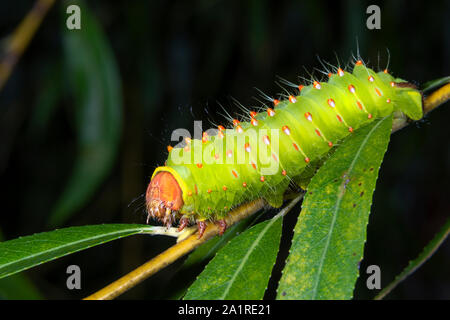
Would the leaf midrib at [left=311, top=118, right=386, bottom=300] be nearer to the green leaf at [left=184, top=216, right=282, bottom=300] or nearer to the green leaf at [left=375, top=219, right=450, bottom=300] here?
the green leaf at [left=184, top=216, right=282, bottom=300]

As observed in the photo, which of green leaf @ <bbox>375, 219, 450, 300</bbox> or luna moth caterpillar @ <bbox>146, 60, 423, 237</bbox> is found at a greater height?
luna moth caterpillar @ <bbox>146, 60, 423, 237</bbox>

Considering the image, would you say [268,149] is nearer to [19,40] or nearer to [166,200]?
[166,200]

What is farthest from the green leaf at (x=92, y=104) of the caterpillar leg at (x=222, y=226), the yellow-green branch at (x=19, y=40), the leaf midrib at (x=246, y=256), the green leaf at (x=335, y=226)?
the green leaf at (x=335, y=226)

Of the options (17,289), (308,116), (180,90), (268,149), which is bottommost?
(17,289)

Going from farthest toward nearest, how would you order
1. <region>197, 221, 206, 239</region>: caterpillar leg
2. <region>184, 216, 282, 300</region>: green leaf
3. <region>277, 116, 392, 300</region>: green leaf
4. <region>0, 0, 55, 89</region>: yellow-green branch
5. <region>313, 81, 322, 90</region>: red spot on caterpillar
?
<region>0, 0, 55, 89</region>: yellow-green branch
<region>313, 81, 322, 90</region>: red spot on caterpillar
<region>197, 221, 206, 239</region>: caterpillar leg
<region>184, 216, 282, 300</region>: green leaf
<region>277, 116, 392, 300</region>: green leaf

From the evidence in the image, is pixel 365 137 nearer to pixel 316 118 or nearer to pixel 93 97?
pixel 316 118

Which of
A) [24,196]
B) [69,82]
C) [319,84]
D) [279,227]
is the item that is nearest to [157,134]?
[69,82]

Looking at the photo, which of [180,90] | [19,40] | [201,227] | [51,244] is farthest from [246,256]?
[180,90]

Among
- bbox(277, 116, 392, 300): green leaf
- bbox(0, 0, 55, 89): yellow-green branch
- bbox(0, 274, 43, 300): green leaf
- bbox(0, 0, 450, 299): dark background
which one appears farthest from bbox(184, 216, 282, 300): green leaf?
bbox(0, 0, 450, 299): dark background
